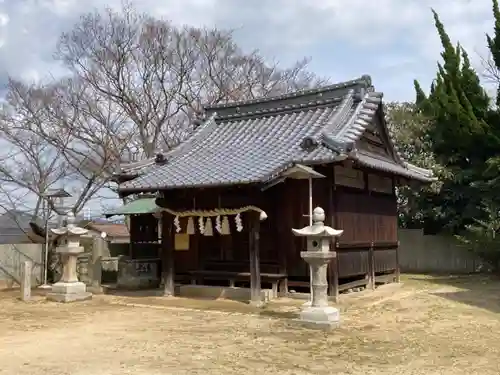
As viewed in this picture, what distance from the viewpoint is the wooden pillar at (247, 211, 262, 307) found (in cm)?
1296

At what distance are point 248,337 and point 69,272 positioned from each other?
7.46 m

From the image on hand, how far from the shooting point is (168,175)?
14.9 meters

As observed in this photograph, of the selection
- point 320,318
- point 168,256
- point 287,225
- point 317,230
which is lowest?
point 320,318

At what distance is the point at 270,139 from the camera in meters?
15.4

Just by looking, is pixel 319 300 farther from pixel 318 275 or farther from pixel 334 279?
pixel 334 279

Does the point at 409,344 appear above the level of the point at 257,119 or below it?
below

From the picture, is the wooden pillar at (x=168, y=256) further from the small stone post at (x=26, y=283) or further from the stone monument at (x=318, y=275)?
the stone monument at (x=318, y=275)

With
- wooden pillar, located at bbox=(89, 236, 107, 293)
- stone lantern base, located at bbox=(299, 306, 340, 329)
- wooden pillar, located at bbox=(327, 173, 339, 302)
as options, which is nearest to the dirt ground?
stone lantern base, located at bbox=(299, 306, 340, 329)

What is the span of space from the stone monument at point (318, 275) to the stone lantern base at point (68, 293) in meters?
7.15

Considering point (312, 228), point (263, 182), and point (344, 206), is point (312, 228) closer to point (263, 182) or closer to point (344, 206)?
point (263, 182)

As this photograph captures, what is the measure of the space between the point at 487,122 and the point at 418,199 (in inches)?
159

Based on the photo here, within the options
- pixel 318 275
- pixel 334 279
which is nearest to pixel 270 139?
pixel 334 279

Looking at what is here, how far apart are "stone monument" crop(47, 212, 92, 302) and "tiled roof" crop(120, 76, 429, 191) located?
1.99 meters

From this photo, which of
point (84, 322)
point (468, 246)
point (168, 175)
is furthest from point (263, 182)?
point (468, 246)
